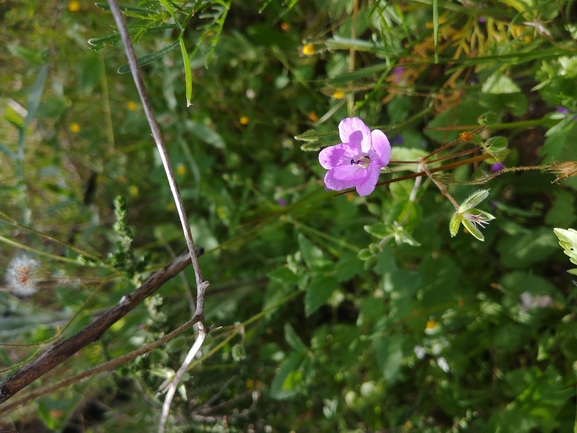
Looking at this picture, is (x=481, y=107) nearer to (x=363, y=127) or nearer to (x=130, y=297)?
(x=363, y=127)

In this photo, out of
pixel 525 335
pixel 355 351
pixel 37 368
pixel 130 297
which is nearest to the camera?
pixel 37 368

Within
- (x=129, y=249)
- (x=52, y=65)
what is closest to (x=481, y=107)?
(x=129, y=249)

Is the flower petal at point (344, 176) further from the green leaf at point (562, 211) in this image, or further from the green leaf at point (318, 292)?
the green leaf at point (562, 211)

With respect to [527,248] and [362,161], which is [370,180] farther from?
[527,248]

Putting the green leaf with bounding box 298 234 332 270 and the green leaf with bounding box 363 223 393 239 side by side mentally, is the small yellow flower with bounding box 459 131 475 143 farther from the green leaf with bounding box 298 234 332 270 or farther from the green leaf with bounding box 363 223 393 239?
the green leaf with bounding box 298 234 332 270

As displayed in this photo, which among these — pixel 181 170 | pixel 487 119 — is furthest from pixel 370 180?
pixel 181 170
